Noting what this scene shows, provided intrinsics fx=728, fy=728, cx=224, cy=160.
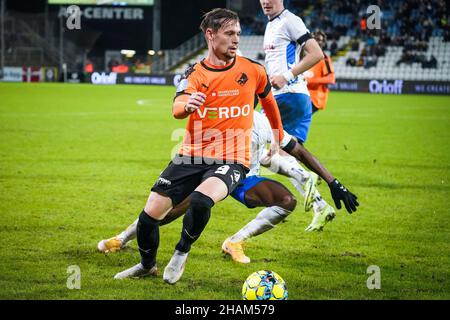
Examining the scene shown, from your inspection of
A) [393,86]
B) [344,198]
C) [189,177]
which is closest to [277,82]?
[344,198]

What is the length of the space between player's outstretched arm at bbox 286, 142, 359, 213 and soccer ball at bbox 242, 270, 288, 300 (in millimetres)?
1400

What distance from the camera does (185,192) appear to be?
5594 mm

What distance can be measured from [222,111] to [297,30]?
2.63 meters

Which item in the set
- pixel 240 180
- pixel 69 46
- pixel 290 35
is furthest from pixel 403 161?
pixel 69 46

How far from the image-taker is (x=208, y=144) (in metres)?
5.68

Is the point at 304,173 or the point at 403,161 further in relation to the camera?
the point at 403,161

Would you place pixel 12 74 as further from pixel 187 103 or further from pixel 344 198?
pixel 187 103

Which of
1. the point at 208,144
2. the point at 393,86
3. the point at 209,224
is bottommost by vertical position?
the point at 393,86

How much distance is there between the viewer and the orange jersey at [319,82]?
11500 mm

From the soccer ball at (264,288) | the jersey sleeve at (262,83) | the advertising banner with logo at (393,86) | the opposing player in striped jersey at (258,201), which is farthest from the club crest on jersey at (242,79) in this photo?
the advertising banner with logo at (393,86)

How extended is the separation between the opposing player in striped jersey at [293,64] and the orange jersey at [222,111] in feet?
6.17
